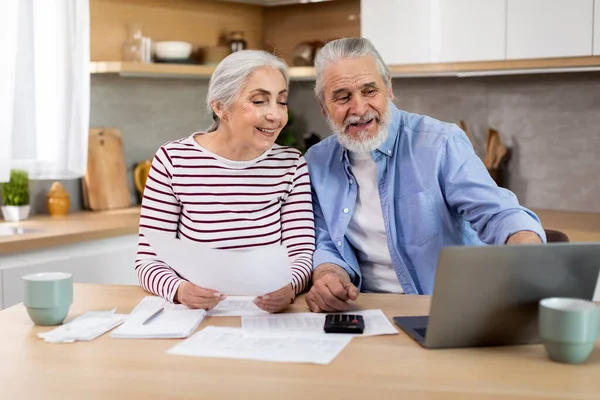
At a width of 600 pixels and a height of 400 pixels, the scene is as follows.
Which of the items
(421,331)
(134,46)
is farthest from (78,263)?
(421,331)

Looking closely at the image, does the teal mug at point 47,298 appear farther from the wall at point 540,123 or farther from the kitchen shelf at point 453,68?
the wall at point 540,123

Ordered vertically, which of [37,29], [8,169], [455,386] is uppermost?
[37,29]

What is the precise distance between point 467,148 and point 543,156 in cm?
168

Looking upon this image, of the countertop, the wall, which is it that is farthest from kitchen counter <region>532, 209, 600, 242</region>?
the wall

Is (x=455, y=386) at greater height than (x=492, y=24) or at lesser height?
lesser

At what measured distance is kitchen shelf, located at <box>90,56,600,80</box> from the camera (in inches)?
131

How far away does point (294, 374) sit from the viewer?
138 cm

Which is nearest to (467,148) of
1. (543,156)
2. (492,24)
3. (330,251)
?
(330,251)

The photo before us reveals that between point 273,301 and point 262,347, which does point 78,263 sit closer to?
point 273,301

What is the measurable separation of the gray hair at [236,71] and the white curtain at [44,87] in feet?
4.45

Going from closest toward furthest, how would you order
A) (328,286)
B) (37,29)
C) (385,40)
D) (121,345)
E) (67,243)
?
(121,345) → (328,286) → (67,243) → (37,29) → (385,40)

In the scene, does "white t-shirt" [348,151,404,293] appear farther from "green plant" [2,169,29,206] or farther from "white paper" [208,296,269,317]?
"green plant" [2,169,29,206]

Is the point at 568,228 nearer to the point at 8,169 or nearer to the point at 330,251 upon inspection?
the point at 330,251

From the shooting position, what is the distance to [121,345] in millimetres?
1558
